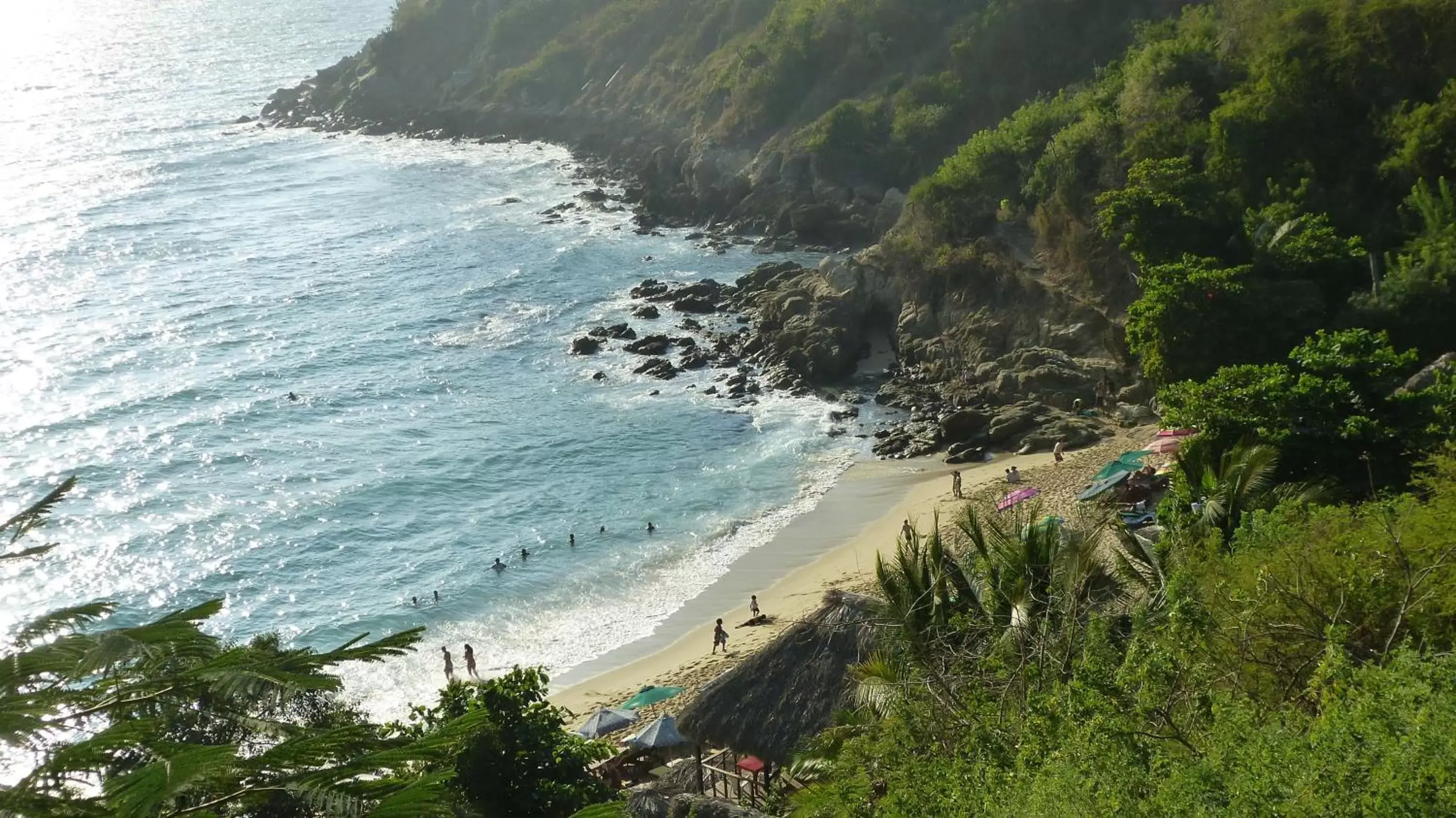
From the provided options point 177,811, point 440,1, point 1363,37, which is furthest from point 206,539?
point 440,1

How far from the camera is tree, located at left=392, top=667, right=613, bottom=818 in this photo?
12648 mm

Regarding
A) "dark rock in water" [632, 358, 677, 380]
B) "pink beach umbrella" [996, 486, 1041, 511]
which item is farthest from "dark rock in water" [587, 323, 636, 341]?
"pink beach umbrella" [996, 486, 1041, 511]

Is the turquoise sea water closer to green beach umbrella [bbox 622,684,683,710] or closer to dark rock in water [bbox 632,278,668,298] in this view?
dark rock in water [bbox 632,278,668,298]

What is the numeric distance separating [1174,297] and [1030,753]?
19.1 meters

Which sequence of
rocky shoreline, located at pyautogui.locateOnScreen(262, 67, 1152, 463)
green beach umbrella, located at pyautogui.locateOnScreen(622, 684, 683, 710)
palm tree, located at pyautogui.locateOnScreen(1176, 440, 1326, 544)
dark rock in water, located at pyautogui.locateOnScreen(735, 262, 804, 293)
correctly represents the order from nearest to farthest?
1. palm tree, located at pyautogui.locateOnScreen(1176, 440, 1326, 544)
2. green beach umbrella, located at pyautogui.locateOnScreen(622, 684, 683, 710)
3. rocky shoreline, located at pyautogui.locateOnScreen(262, 67, 1152, 463)
4. dark rock in water, located at pyautogui.locateOnScreen(735, 262, 804, 293)

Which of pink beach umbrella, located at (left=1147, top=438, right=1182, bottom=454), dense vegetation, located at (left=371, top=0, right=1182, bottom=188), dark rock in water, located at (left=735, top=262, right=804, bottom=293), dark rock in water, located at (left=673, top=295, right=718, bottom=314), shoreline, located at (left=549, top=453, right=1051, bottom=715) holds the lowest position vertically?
shoreline, located at (left=549, top=453, right=1051, bottom=715)

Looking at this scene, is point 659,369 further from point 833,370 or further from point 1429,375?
point 1429,375

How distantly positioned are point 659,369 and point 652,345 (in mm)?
2544

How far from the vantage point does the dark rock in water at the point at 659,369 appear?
138ft

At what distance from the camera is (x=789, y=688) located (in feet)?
57.6

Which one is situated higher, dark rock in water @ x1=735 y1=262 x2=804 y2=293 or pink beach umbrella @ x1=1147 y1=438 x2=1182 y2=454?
dark rock in water @ x1=735 y1=262 x2=804 y2=293

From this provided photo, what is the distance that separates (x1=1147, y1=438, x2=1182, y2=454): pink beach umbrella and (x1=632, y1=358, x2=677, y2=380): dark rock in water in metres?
18.9

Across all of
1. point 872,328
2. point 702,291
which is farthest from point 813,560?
point 702,291

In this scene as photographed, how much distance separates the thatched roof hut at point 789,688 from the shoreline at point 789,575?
14.5 feet
